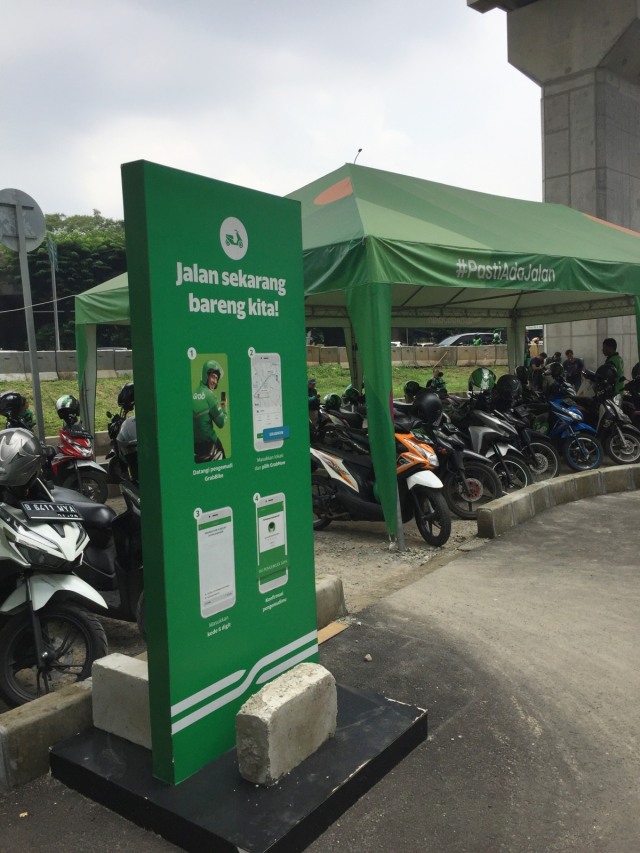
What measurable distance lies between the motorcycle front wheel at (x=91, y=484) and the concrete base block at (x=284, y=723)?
4.94 metres

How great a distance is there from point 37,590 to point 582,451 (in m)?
6.46

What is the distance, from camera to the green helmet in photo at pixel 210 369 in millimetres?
2361

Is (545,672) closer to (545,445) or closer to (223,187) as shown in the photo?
(223,187)

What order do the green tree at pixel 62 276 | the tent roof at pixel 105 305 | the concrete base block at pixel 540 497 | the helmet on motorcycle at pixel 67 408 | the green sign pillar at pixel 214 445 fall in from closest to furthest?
the green sign pillar at pixel 214 445, the concrete base block at pixel 540 497, the tent roof at pixel 105 305, the helmet on motorcycle at pixel 67 408, the green tree at pixel 62 276

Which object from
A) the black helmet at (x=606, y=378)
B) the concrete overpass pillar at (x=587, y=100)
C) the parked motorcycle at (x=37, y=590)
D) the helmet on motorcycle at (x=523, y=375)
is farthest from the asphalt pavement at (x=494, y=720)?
the concrete overpass pillar at (x=587, y=100)

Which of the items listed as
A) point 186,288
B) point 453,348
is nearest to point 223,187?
point 186,288

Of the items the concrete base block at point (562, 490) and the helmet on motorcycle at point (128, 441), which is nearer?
the helmet on motorcycle at point (128, 441)

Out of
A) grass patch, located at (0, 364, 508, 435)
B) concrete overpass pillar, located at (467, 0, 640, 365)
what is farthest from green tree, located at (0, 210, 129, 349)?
concrete overpass pillar, located at (467, 0, 640, 365)

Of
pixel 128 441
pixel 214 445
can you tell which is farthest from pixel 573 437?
pixel 214 445

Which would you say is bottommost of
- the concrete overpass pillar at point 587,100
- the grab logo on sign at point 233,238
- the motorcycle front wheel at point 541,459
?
the motorcycle front wheel at point 541,459

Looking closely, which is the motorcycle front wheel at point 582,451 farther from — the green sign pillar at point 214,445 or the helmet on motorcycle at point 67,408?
the green sign pillar at point 214,445

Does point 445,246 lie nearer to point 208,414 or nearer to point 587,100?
point 208,414

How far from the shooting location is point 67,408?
7.43 metres

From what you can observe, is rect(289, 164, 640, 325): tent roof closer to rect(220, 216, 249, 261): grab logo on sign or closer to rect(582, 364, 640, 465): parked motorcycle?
rect(582, 364, 640, 465): parked motorcycle
